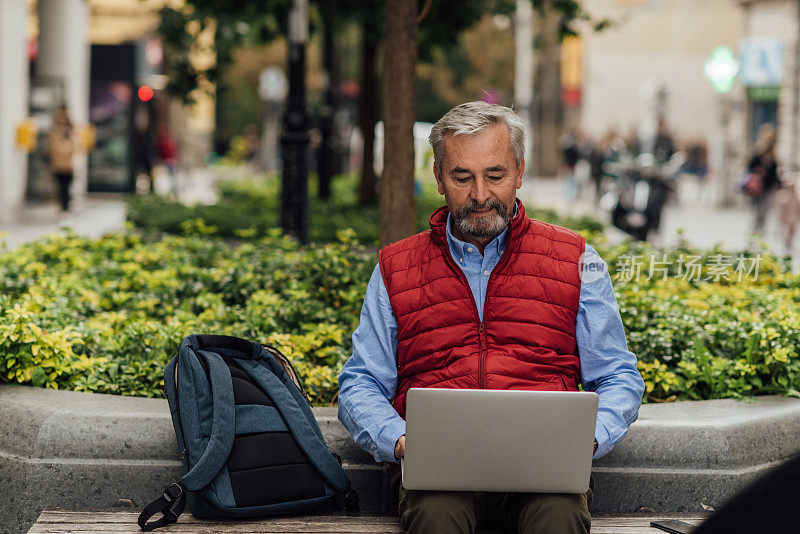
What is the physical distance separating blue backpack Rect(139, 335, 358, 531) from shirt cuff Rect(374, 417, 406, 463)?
40cm

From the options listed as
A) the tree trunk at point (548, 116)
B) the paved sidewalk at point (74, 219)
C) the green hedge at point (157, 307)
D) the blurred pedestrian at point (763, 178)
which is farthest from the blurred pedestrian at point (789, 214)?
the tree trunk at point (548, 116)

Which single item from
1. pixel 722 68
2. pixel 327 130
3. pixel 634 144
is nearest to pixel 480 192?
pixel 327 130

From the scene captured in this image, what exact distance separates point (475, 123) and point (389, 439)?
3.25 feet

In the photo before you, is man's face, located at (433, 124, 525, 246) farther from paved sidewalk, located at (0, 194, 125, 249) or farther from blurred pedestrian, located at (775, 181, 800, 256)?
blurred pedestrian, located at (775, 181, 800, 256)

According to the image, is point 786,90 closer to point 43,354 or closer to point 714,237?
point 714,237

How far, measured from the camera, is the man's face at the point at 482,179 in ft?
11.1

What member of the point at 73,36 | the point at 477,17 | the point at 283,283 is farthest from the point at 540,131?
the point at 283,283

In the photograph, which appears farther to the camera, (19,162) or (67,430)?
(19,162)

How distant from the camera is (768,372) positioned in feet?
15.0

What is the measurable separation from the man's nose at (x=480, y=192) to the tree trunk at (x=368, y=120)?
1149 cm

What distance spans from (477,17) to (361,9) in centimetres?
127

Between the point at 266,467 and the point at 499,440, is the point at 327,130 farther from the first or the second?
the point at 499,440

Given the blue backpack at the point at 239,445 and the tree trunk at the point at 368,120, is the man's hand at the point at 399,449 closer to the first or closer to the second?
the blue backpack at the point at 239,445

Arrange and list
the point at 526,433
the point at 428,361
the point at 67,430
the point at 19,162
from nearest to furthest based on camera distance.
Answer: the point at 526,433
the point at 428,361
the point at 67,430
the point at 19,162
